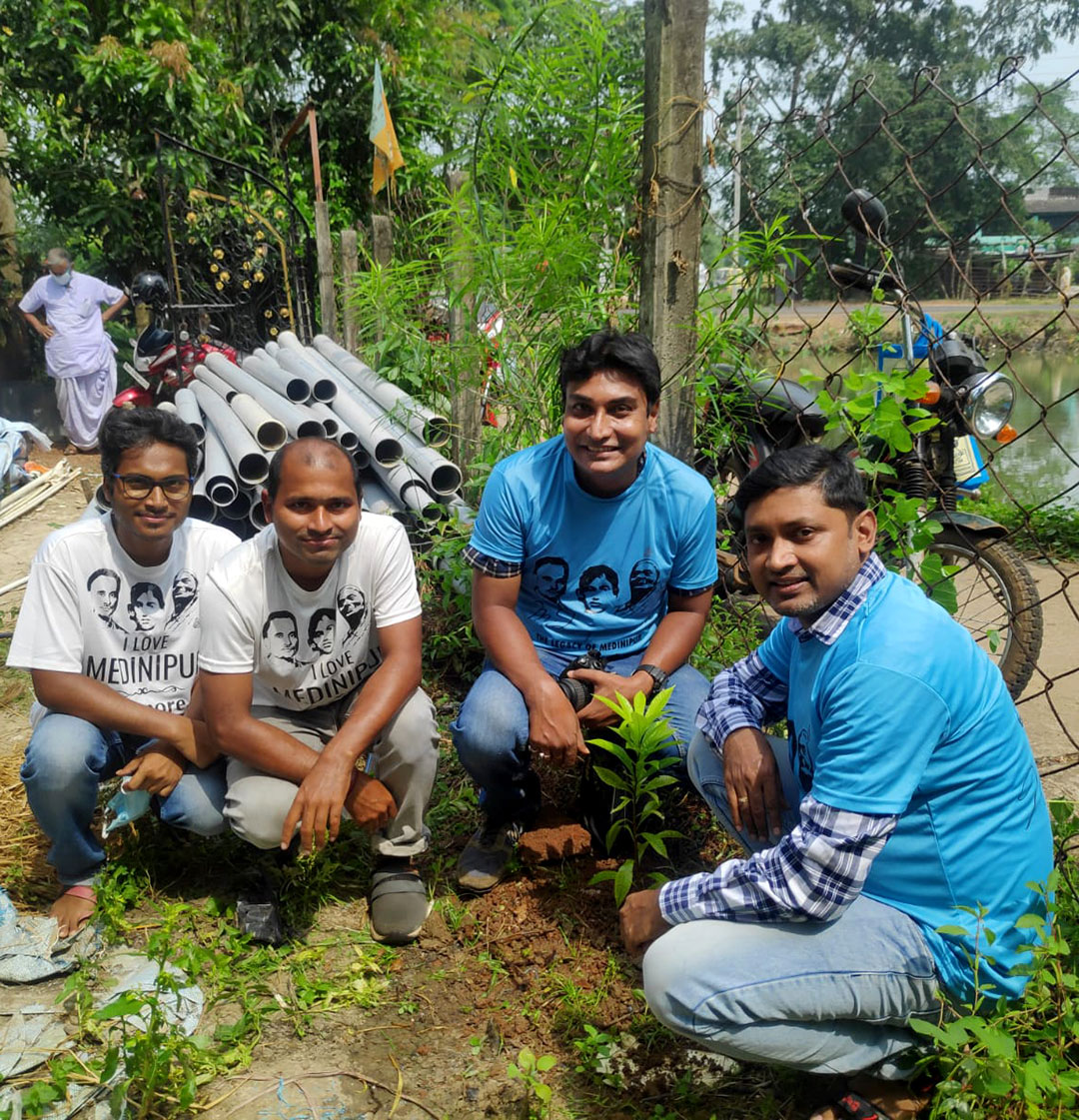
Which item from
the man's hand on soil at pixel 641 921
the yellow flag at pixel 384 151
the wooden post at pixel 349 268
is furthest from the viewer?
the wooden post at pixel 349 268

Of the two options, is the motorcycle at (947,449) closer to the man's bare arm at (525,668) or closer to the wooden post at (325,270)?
the man's bare arm at (525,668)

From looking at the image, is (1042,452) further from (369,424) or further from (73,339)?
(73,339)

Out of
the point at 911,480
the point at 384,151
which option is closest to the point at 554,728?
the point at 911,480

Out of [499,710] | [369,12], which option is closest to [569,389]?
[499,710]

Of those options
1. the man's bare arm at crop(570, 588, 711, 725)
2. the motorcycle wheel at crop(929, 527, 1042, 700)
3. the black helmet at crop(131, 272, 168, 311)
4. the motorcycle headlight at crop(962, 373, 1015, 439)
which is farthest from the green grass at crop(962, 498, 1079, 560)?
the black helmet at crop(131, 272, 168, 311)

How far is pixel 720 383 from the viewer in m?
3.40

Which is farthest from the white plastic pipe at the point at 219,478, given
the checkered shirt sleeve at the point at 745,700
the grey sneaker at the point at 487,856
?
the checkered shirt sleeve at the point at 745,700

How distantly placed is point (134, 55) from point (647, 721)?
35.9 ft

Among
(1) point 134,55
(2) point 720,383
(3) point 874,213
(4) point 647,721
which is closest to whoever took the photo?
(4) point 647,721

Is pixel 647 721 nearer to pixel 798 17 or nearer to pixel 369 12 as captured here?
pixel 369 12

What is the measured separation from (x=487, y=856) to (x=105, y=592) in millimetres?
1278

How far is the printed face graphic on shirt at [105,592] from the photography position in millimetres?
2592

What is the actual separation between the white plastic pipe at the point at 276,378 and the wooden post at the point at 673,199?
3.38 m

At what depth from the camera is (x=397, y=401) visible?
520cm
